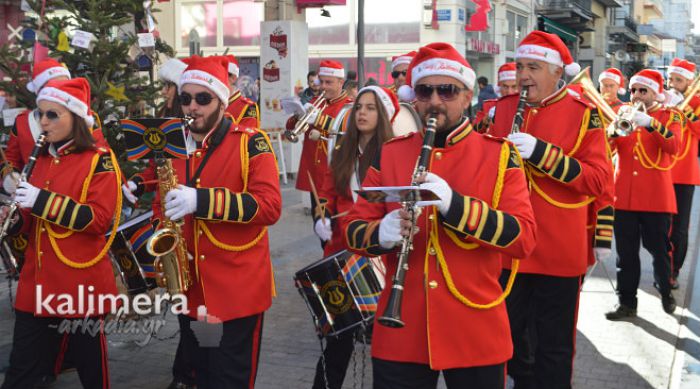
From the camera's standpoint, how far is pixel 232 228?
449 cm

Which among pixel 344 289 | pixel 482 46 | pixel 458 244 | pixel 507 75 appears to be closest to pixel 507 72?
pixel 507 75

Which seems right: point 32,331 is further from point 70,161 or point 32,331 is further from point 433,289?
point 433,289

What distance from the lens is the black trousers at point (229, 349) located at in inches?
175

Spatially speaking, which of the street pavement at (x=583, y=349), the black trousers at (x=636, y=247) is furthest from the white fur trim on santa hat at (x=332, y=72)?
the black trousers at (x=636, y=247)

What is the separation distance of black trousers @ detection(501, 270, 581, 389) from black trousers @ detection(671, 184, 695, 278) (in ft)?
13.8

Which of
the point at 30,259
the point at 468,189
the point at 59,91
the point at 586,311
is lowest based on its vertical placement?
the point at 586,311

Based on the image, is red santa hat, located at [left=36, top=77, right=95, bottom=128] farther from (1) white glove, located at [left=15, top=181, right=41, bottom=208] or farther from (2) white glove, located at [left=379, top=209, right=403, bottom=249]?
(2) white glove, located at [left=379, top=209, right=403, bottom=249]

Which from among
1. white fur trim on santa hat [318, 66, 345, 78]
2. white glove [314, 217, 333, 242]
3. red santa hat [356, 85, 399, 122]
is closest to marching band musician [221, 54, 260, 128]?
white fur trim on santa hat [318, 66, 345, 78]

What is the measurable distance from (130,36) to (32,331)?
344 cm

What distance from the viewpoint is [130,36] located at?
7.35m

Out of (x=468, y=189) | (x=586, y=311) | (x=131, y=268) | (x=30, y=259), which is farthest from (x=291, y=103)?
(x=468, y=189)

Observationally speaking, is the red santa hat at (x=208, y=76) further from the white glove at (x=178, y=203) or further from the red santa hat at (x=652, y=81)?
the red santa hat at (x=652, y=81)

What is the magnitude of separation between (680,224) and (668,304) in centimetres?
120

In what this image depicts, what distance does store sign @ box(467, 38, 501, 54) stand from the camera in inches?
1266
